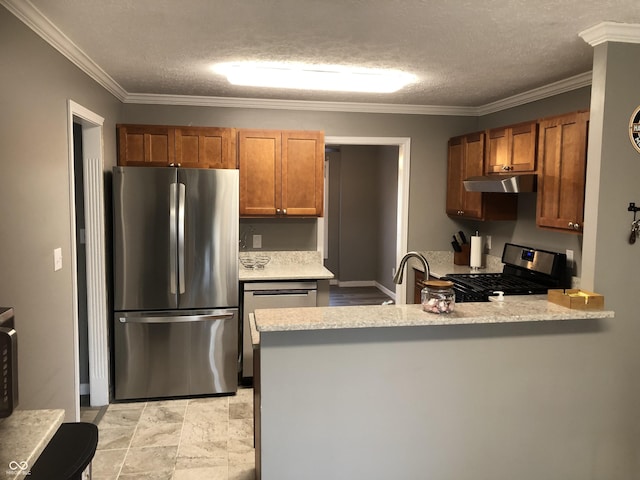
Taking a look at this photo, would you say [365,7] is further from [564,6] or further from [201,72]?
[201,72]

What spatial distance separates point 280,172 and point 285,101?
675 mm

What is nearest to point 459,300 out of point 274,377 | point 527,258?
point 527,258

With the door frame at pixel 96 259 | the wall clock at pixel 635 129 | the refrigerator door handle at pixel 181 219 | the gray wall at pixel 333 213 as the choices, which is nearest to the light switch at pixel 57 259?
the door frame at pixel 96 259

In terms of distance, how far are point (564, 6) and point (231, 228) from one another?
2.66m

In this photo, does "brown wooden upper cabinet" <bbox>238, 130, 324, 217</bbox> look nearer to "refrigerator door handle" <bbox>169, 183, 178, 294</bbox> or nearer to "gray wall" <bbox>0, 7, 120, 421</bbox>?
"refrigerator door handle" <bbox>169, 183, 178, 294</bbox>

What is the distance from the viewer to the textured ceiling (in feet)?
7.29

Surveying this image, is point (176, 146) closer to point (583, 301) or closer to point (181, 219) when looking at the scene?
point (181, 219)

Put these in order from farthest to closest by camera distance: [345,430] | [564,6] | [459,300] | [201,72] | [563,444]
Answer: [459,300], [201,72], [563,444], [345,430], [564,6]

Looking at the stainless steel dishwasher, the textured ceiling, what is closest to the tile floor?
the stainless steel dishwasher

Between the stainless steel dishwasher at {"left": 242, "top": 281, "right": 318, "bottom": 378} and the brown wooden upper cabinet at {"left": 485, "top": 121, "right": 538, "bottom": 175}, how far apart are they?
1760 mm

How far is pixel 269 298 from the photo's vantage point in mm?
4227

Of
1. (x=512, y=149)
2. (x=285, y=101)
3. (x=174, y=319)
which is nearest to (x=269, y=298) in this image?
(x=174, y=319)

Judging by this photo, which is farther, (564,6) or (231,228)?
(231,228)

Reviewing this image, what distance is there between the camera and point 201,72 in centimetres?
353
